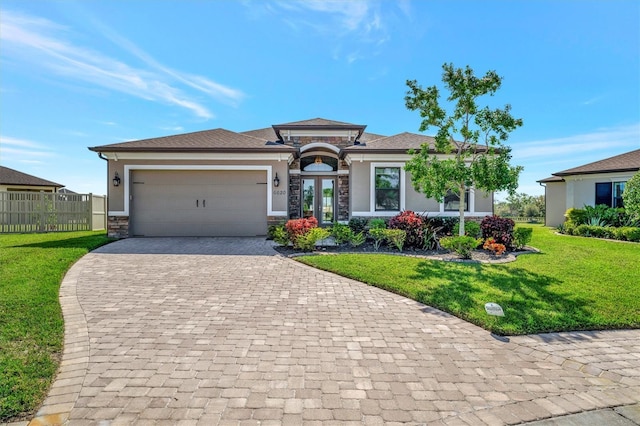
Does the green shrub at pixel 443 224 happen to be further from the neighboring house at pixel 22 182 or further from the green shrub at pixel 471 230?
the neighboring house at pixel 22 182

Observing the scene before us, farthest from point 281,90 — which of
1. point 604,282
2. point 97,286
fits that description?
point 604,282

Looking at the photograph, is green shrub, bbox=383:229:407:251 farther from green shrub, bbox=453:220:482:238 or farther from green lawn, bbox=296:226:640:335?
green shrub, bbox=453:220:482:238

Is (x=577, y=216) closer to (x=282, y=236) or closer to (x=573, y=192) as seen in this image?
(x=573, y=192)

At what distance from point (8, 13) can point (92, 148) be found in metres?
4.86

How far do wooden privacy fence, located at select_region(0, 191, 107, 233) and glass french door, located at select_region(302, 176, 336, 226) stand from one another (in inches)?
411

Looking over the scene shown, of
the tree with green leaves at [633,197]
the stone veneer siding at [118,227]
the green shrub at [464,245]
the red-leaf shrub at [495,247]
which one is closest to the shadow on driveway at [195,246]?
the stone veneer siding at [118,227]

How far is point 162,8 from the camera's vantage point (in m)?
7.75

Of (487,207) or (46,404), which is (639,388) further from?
(487,207)

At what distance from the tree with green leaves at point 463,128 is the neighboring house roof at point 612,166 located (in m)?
10.3

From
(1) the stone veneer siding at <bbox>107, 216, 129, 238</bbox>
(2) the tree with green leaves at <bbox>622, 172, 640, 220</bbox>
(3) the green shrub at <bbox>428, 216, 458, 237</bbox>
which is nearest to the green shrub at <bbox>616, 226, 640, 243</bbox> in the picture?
(2) the tree with green leaves at <bbox>622, 172, 640, 220</bbox>

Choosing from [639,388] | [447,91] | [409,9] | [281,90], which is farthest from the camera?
[281,90]

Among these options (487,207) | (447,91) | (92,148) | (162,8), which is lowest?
(487,207)

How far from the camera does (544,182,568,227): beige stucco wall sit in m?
18.9

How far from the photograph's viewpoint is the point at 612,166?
15164 mm
